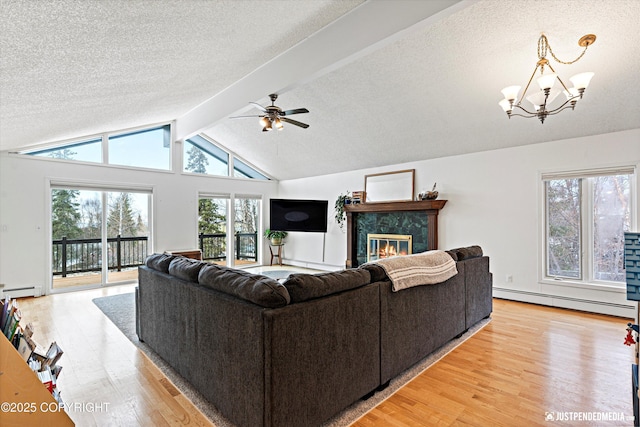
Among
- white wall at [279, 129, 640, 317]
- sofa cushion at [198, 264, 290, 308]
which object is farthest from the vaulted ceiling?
sofa cushion at [198, 264, 290, 308]

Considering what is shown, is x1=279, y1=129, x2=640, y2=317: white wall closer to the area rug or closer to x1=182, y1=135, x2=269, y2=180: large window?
the area rug

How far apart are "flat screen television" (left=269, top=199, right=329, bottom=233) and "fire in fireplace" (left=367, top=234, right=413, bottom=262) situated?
1.08 meters

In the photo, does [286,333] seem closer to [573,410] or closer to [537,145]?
[573,410]

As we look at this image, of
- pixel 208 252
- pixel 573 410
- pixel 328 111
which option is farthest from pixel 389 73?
pixel 208 252

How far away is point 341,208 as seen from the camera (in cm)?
→ 702

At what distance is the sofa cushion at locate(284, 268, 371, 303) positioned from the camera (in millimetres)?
1797

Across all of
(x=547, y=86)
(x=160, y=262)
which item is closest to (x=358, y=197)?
(x=547, y=86)

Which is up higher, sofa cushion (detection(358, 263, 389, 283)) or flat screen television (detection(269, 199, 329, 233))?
flat screen television (detection(269, 199, 329, 233))

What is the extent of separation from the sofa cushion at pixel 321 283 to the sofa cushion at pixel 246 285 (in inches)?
2.8

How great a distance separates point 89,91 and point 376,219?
495 cm

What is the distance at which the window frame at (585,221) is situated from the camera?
3902 mm

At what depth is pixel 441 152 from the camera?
541cm

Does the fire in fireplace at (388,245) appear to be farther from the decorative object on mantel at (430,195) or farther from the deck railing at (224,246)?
the deck railing at (224,246)

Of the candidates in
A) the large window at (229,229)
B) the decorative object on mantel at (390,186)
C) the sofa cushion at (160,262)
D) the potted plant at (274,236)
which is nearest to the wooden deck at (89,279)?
the large window at (229,229)
